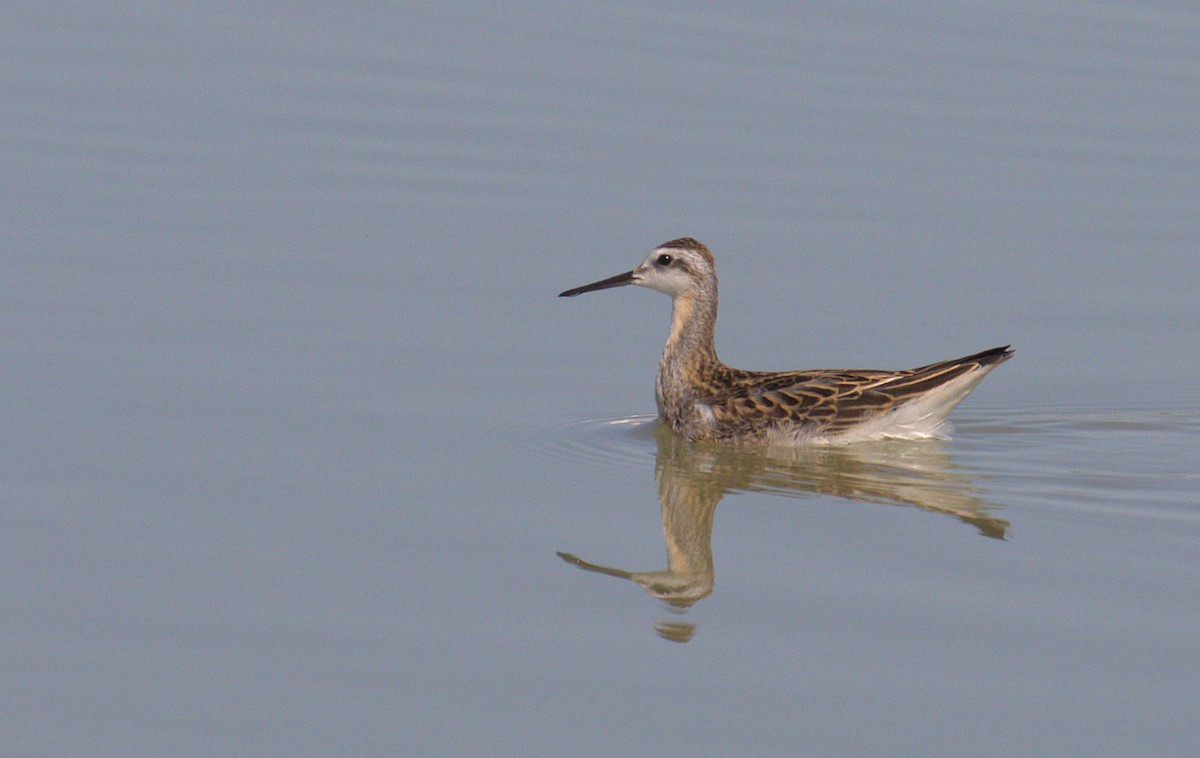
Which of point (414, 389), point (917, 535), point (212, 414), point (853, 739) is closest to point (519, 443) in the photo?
point (414, 389)

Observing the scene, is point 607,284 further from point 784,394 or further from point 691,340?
point 784,394

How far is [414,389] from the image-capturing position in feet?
41.1

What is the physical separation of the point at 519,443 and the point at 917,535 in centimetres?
274

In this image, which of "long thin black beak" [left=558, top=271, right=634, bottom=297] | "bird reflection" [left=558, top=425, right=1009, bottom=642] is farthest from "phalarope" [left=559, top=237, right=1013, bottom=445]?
"bird reflection" [left=558, top=425, right=1009, bottom=642]

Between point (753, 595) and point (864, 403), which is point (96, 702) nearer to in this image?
point (753, 595)

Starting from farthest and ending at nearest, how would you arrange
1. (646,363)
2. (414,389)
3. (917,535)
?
(646,363), (414,389), (917,535)

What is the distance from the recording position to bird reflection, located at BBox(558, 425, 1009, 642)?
9.44m

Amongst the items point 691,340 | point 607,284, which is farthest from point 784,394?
point 607,284

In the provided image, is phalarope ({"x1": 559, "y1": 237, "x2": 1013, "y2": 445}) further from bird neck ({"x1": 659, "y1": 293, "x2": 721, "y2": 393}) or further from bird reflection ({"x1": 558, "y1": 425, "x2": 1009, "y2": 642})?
bird reflection ({"x1": 558, "y1": 425, "x2": 1009, "y2": 642})

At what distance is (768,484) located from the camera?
11438 millimetres

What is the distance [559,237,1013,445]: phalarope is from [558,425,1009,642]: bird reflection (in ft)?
0.38

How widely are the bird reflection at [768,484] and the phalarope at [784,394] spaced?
0.12 metres

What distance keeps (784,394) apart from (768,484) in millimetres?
1179

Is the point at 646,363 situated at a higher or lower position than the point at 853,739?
higher
